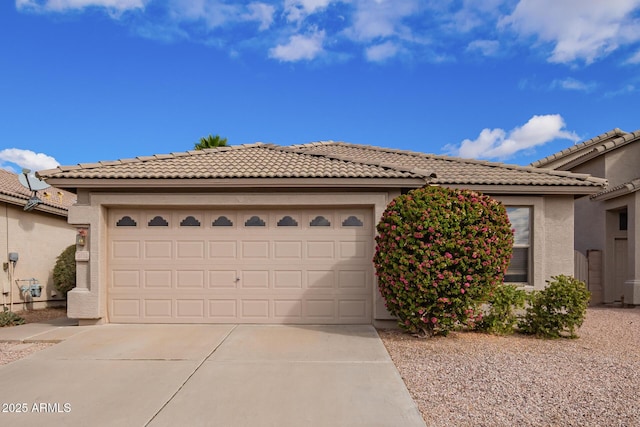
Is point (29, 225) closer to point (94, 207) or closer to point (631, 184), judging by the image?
point (94, 207)

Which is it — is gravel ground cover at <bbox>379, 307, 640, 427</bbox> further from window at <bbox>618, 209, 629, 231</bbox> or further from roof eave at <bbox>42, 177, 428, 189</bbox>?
window at <bbox>618, 209, 629, 231</bbox>

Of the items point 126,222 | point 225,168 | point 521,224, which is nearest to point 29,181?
point 126,222

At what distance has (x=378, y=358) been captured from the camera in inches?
242

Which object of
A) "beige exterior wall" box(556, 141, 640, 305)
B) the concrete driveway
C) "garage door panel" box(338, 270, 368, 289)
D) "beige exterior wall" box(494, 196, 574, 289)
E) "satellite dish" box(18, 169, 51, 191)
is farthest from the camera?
"beige exterior wall" box(556, 141, 640, 305)

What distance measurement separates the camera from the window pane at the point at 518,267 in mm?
9227

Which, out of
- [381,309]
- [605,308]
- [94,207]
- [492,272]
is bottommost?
[605,308]

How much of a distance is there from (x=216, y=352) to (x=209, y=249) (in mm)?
2646

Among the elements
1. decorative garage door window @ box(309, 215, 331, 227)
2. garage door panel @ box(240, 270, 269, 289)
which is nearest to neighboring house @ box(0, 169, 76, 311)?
garage door panel @ box(240, 270, 269, 289)

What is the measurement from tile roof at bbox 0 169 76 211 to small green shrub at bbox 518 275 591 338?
1287cm

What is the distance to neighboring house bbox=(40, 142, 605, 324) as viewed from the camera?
829 centimetres

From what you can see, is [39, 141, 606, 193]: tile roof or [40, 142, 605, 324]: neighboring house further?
[40, 142, 605, 324]: neighboring house

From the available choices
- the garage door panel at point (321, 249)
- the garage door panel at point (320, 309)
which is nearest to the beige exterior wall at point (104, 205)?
the garage door panel at point (321, 249)

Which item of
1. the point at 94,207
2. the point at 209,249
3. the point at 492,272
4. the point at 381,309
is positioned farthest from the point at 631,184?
the point at 94,207

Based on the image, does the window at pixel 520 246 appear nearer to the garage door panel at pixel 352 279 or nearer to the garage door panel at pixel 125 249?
the garage door panel at pixel 352 279
